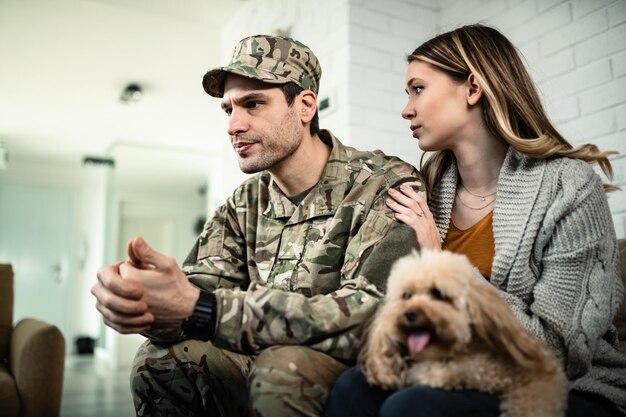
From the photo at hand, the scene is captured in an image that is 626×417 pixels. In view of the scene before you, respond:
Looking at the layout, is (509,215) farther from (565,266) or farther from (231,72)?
(231,72)

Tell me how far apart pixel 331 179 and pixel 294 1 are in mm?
1677

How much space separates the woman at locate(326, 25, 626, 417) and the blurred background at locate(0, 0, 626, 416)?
788 millimetres

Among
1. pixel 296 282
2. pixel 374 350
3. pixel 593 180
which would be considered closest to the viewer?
pixel 374 350

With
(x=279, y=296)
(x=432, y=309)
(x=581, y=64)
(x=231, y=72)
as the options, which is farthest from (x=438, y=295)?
(x=581, y=64)

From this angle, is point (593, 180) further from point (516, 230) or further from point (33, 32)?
point (33, 32)

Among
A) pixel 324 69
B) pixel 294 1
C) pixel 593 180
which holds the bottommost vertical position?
pixel 593 180

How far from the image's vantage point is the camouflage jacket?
1.07 meters

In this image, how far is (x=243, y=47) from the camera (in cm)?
155

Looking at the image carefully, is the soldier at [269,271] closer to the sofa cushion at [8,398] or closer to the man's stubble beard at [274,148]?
the man's stubble beard at [274,148]

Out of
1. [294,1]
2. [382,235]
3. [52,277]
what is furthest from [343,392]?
[52,277]

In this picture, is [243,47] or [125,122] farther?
[125,122]

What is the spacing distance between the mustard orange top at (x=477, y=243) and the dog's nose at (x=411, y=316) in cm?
54

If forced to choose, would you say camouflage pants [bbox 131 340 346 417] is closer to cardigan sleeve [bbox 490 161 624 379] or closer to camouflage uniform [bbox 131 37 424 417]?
camouflage uniform [bbox 131 37 424 417]

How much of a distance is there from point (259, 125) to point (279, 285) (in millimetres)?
459
